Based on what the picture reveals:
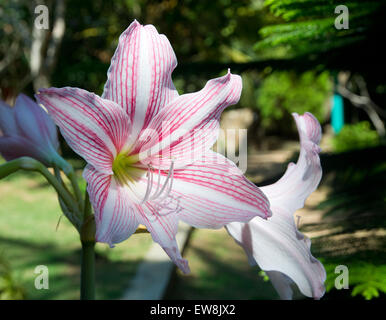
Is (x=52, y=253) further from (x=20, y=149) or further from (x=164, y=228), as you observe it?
(x=164, y=228)

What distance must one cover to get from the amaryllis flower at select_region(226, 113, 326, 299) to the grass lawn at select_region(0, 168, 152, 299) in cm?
163

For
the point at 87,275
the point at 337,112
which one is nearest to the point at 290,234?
the point at 87,275

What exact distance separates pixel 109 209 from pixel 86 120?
0.21ft

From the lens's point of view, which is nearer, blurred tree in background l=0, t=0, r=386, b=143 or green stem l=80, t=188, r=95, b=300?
green stem l=80, t=188, r=95, b=300

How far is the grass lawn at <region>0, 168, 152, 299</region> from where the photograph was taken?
241 centimetres

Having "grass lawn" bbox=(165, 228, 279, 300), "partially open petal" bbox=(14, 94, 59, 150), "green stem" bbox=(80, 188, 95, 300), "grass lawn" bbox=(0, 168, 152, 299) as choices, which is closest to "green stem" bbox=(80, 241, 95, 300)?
"green stem" bbox=(80, 188, 95, 300)

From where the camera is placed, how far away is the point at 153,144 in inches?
14.0

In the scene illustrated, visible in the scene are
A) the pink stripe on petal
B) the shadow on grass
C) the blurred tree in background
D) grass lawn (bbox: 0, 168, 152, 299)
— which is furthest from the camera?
grass lawn (bbox: 0, 168, 152, 299)

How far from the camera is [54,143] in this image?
0.40m

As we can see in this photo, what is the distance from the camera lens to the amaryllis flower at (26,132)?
0.37 metres

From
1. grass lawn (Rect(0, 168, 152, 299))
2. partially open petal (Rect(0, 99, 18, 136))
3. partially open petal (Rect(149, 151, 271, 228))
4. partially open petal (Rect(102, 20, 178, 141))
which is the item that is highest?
partially open petal (Rect(102, 20, 178, 141))

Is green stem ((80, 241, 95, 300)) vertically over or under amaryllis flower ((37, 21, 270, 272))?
under

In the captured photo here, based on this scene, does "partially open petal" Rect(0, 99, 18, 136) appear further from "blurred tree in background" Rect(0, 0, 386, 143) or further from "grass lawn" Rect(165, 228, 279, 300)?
"grass lawn" Rect(165, 228, 279, 300)

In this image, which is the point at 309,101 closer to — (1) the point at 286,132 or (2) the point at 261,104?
(2) the point at 261,104
